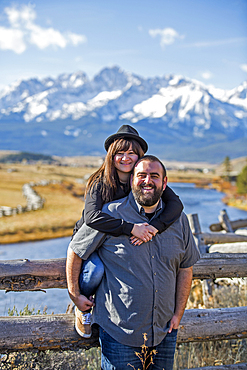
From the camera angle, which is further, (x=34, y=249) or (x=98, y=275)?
(x=34, y=249)

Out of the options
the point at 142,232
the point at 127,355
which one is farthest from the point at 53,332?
the point at 142,232

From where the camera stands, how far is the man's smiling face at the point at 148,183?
278 cm

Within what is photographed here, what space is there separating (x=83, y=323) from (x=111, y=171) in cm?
133

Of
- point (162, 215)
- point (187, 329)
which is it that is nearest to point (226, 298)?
point (187, 329)

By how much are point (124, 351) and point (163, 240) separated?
0.91 metres

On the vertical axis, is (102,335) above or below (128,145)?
below

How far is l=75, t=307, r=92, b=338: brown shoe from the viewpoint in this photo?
9.61 ft

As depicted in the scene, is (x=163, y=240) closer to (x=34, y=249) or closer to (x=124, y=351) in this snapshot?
(x=124, y=351)

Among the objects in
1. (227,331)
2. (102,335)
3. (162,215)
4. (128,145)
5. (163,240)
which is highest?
(128,145)

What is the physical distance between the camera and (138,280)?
2.71 meters

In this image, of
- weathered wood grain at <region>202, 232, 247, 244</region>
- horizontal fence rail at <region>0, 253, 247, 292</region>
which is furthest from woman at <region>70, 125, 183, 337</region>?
weathered wood grain at <region>202, 232, 247, 244</region>

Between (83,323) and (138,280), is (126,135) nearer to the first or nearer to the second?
(138,280)

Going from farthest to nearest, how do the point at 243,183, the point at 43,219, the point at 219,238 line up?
the point at 243,183 → the point at 43,219 → the point at 219,238

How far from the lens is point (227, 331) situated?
3477 millimetres
